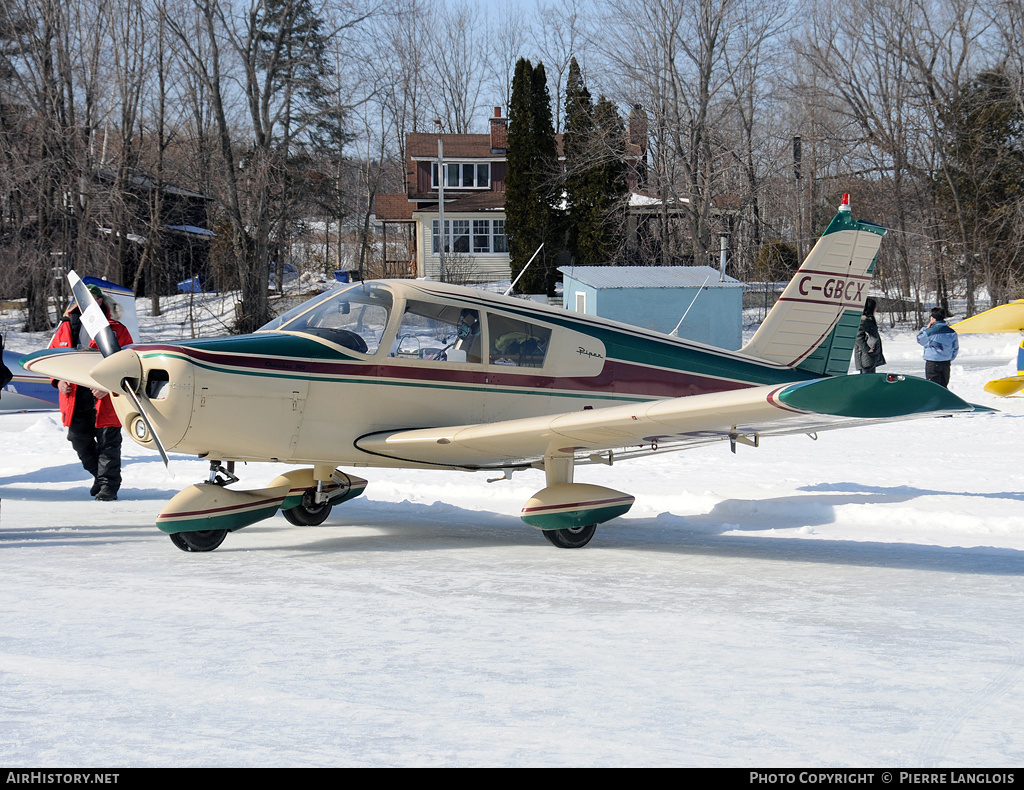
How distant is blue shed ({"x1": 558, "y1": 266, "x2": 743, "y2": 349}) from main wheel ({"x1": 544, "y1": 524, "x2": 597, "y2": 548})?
745 inches

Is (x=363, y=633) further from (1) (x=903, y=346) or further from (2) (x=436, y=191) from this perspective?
(2) (x=436, y=191)

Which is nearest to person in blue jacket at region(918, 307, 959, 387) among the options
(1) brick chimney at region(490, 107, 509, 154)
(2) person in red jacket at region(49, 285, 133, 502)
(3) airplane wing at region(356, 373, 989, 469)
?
(3) airplane wing at region(356, 373, 989, 469)

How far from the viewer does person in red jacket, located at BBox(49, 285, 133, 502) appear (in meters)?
8.59

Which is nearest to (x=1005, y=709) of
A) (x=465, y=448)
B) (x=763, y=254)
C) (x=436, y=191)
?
(x=465, y=448)

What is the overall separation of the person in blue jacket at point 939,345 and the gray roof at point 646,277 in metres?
10.5

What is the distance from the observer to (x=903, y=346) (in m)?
29.5

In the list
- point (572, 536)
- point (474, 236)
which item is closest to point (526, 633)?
point (572, 536)

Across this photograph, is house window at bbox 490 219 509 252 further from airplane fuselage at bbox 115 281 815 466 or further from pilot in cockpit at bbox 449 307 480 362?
pilot in cockpit at bbox 449 307 480 362

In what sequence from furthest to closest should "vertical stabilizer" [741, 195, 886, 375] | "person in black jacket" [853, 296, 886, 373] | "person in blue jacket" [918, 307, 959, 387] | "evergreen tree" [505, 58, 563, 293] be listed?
"evergreen tree" [505, 58, 563, 293] < "person in black jacket" [853, 296, 886, 373] < "person in blue jacket" [918, 307, 959, 387] < "vertical stabilizer" [741, 195, 886, 375]

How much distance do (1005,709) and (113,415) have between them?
769cm

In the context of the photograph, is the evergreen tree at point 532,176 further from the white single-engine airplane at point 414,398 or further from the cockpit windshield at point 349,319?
the cockpit windshield at point 349,319

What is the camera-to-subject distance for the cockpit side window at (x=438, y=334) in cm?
696

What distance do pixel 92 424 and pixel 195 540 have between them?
3071 millimetres

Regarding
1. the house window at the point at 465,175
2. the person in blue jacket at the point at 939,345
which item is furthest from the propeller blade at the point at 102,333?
the house window at the point at 465,175
